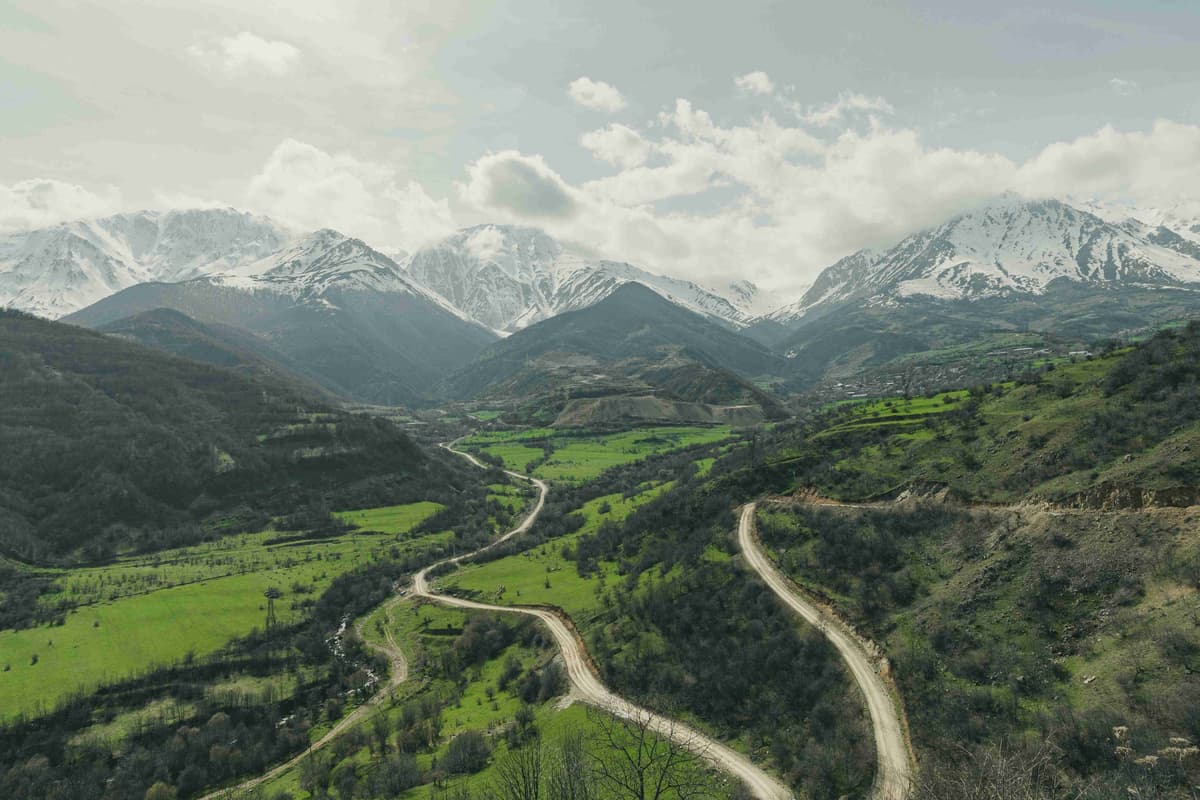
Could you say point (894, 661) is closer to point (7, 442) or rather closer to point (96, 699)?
point (96, 699)

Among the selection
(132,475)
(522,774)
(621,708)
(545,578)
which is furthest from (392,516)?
(522,774)

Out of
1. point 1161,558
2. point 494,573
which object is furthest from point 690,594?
point 494,573

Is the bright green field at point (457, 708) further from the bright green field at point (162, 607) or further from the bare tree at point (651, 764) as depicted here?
the bright green field at point (162, 607)

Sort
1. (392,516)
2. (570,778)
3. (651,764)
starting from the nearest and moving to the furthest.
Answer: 1. (570,778)
2. (651,764)
3. (392,516)

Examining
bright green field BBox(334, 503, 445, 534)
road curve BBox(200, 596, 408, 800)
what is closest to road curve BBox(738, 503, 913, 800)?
road curve BBox(200, 596, 408, 800)

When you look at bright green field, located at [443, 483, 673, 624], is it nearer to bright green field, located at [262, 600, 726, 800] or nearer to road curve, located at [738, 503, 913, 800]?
bright green field, located at [262, 600, 726, 800]

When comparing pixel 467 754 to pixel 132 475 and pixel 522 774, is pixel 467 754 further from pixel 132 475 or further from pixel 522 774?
pixel 132 475

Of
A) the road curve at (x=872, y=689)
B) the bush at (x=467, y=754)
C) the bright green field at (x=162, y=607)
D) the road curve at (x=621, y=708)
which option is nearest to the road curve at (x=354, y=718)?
the road curve at (x=621, y=708)
